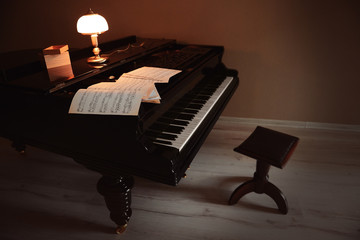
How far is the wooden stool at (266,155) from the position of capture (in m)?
1.46

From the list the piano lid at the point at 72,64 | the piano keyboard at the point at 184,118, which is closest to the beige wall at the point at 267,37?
the piano lid at the point at 72,64

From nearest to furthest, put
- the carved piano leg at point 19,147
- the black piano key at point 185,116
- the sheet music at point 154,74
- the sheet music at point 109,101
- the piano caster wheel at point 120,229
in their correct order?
1. the sheet music at point 109,101
2. the sheet music at point 154,74
3. the black piano key at point 185,116
4. the piano caster wheel at point 120,229
5. the carved piano leg at point 19,147

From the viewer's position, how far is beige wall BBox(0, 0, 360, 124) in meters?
2.31

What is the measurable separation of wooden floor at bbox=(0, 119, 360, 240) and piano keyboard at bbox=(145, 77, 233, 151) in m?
0.70

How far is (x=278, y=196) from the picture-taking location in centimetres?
165

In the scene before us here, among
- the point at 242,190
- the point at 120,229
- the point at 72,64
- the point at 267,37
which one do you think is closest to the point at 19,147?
the point at 72,64

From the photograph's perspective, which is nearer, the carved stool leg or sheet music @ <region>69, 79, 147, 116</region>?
sheet music @ <region>69, 79, 147, 116</region>

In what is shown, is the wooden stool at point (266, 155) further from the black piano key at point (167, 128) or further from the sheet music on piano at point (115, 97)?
the sheet music on piano at point (115, 97)

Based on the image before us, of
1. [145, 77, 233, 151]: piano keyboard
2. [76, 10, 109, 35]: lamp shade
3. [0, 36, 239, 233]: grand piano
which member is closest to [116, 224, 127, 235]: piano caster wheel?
[0, 36, 239, 233]: grand piano

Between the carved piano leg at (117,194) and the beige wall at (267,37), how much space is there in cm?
179

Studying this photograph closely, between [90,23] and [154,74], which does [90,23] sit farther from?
[154,74]

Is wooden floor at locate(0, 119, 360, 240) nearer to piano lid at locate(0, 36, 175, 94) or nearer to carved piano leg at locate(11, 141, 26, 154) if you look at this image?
carved piano leg at locate(11, 141, 26, 154)

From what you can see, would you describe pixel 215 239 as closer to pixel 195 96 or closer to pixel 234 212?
pixel 234 212

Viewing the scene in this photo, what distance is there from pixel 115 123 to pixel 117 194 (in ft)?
1.68
